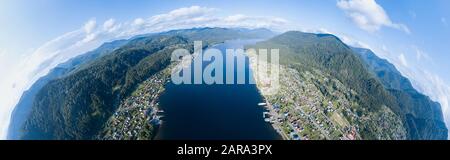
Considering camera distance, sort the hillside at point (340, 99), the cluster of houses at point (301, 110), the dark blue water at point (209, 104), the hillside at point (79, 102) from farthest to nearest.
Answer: the hillside at point (340, 99), the cluster of houses at point (301, 110), the dark blue water at point (209, 104), the hillside at point (79, 102)

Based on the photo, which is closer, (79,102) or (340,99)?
(79,102)

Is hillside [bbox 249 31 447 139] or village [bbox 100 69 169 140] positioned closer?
village [bbox 100 69 169 140]

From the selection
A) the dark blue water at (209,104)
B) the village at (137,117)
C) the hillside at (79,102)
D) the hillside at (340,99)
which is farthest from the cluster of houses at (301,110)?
the village at (137,117)

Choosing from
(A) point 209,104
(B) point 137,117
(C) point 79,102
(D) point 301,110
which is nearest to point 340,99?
(D) point 301,110

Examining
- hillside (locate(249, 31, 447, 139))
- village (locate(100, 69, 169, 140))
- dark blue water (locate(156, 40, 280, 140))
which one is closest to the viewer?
village (locate(100, 69, 169, 140))

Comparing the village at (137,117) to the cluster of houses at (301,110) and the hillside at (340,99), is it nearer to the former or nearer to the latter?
the cluster of houses at (301,110)

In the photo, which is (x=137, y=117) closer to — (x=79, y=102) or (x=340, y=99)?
(x=79, y=102)

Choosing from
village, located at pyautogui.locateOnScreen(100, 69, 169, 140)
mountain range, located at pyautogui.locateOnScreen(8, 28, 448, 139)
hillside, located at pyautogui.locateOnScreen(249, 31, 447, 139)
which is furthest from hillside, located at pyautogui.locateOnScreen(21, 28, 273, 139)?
hillside, located at pyautogui.locateOnScreen(249, 31, 447, 139)

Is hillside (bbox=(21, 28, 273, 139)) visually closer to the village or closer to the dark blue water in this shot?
the village

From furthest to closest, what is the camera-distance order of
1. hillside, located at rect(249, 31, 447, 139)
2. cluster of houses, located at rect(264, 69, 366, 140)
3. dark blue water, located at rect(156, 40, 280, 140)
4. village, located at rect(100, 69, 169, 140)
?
hillside, located at rect(249, 31, 447, 139) < cluster of houses, located at rect(264, 69, 366, 140) < dark blue water, located at rect(156, 40, 280, 140) < village, located at rect(100, 69, 169, 140)

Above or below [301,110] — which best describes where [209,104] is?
above
